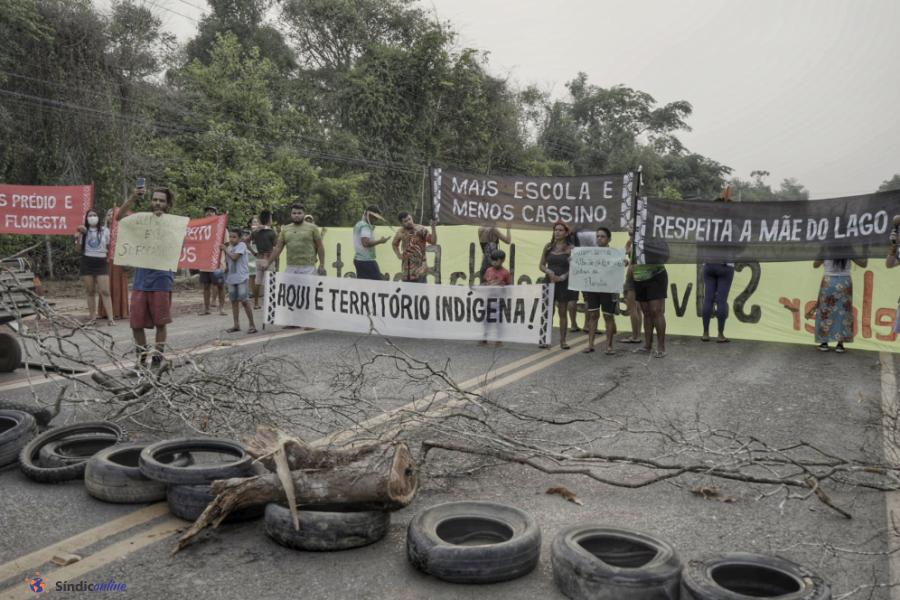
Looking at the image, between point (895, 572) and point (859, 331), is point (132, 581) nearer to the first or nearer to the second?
point (895, 572)

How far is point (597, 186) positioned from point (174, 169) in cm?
1864

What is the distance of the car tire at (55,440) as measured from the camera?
4320 millimetres

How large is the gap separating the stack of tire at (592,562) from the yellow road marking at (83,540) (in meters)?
1.61

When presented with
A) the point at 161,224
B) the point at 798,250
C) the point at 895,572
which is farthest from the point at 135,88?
the point at 895,572

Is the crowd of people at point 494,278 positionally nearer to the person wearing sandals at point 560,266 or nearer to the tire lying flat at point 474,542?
the person wearing sandals at point 560,266

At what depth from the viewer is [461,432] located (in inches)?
164

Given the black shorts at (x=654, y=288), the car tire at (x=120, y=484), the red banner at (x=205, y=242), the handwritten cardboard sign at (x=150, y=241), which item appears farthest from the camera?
the red banner at (x=205, y=242)

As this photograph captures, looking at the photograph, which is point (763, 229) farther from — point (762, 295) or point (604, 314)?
point (604, 314)

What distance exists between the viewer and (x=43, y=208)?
12648 millimetres

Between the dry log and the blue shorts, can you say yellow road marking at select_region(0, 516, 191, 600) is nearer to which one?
the dry log

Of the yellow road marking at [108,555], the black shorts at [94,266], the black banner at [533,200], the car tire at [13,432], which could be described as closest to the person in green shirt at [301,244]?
the black banner at [533,200]

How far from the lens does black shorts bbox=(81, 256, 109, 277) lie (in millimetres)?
11727

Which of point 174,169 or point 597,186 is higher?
point 174,169

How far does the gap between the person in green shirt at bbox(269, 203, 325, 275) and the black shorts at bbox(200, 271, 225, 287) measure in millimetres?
3403
